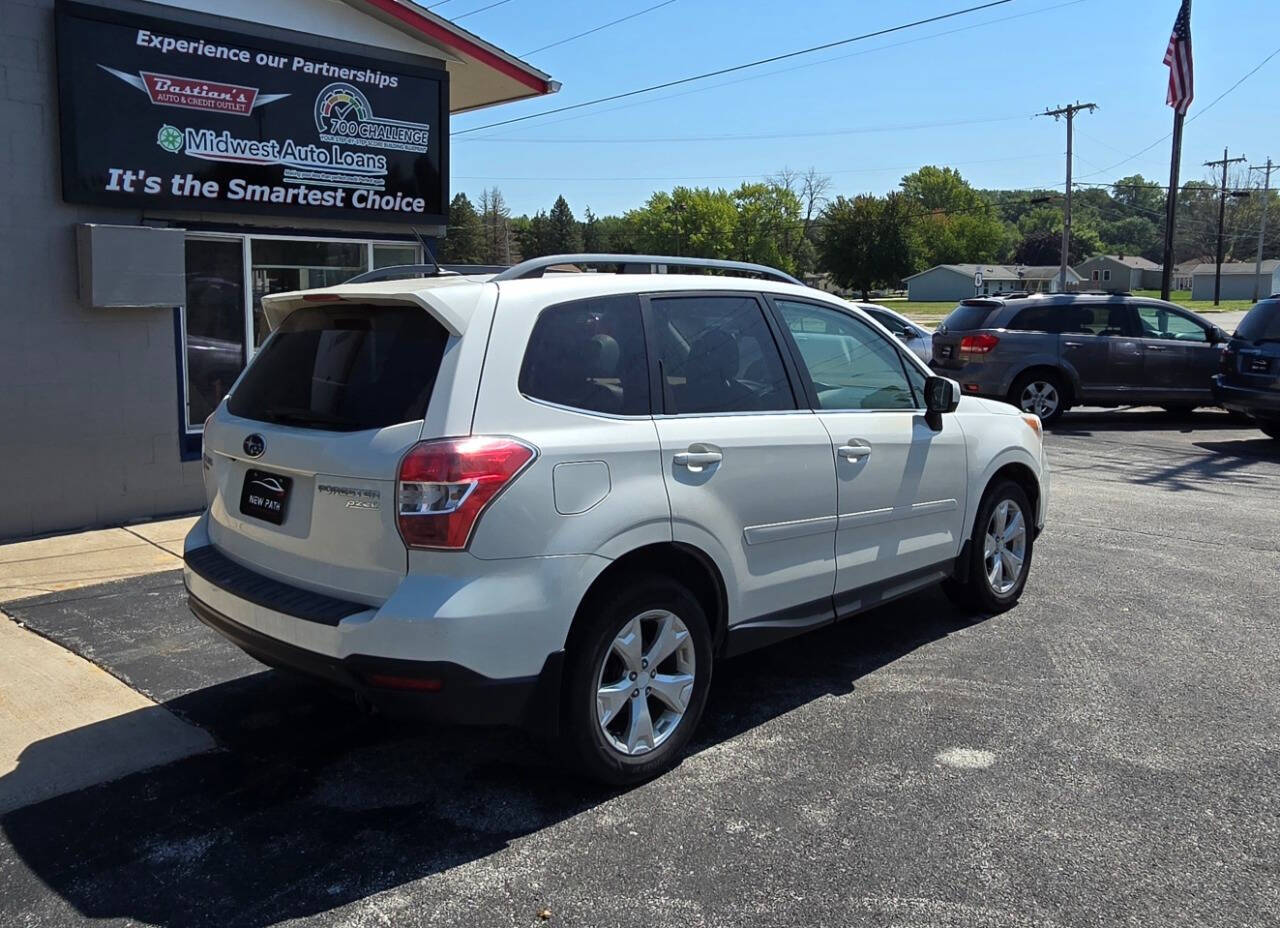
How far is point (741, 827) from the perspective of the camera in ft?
12.2

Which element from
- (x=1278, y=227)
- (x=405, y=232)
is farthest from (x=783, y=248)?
(x=405, y=232)

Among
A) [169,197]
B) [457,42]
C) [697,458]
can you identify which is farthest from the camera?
[457,42]

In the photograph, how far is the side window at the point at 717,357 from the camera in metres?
4.29

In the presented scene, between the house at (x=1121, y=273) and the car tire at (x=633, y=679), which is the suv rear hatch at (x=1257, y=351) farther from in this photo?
the house at (x=1121, y=273)

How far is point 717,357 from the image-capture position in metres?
4.50

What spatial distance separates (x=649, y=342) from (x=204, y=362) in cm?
593

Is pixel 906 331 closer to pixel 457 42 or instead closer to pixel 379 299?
pixel 457 42

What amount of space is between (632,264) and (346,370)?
1304 mm

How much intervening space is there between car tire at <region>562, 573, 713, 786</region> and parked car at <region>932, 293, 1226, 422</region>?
11237 millimetres

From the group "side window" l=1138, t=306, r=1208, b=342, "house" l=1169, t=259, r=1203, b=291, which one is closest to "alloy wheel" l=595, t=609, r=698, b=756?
"side window" l=1138, t=306, r=1208, b=342

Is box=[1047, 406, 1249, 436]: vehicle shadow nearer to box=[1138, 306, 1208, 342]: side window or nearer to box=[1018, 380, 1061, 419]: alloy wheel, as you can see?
box=[1018, 380, 1061, 419]: alloy wheel

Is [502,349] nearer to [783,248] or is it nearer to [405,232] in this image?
[405,232]

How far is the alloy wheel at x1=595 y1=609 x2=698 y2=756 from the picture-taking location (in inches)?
153

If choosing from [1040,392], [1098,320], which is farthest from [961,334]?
[1098,320]
